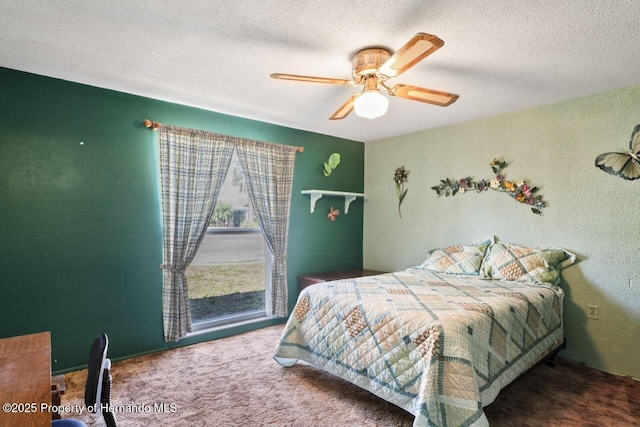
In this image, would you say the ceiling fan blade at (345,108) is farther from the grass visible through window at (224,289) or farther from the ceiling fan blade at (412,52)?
the grass visible through window at (224,289)

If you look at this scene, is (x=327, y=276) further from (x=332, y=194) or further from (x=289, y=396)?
(x=289, y=396)

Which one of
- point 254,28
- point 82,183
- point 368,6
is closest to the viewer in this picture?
point 368,6

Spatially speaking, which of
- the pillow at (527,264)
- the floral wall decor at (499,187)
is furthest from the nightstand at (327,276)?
the pillow at (527,264)

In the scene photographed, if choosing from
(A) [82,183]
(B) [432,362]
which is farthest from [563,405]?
(A) [82,183]

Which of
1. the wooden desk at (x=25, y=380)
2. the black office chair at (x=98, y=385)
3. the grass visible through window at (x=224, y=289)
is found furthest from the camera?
the grass visible through window at (x=224, y=289)

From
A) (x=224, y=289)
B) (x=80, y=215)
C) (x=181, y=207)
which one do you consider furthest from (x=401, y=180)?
(x=80, y=215)

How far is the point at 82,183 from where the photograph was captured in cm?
266

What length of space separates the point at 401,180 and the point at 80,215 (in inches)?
132

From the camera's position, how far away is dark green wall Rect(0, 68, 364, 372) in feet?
7.91

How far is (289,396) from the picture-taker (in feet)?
7.44

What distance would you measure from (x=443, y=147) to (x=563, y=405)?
8.54 ft

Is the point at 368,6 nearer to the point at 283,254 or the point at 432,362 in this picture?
the point at 432,362

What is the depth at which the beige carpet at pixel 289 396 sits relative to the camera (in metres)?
2.02

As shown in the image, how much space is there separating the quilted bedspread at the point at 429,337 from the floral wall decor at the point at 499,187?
834 millimetres
